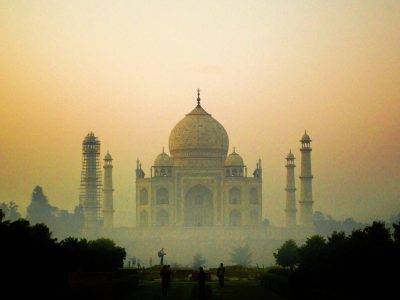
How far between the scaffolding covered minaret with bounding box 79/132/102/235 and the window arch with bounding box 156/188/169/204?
15.7 ft

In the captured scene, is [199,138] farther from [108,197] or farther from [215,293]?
[215,293]

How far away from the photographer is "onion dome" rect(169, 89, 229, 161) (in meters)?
79.7

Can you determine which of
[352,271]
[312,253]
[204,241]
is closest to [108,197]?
[204,241]

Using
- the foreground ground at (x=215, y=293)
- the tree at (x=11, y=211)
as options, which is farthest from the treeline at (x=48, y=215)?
the foreground ground at (x=215, y=293)

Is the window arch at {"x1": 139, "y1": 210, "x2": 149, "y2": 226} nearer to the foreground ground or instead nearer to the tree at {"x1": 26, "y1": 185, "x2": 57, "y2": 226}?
the tree at {"x1": 26, "y1": 185, "x2": 57, "y2": 226}

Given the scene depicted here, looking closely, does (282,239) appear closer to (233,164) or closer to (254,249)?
(254,249)

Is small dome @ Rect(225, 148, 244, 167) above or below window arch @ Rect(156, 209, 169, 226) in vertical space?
above

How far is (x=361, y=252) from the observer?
33094 millimetres

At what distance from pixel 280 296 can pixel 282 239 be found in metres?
44.3

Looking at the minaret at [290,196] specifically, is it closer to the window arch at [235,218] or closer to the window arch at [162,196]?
the window arch at [235,218]

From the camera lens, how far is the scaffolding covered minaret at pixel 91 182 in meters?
80.5

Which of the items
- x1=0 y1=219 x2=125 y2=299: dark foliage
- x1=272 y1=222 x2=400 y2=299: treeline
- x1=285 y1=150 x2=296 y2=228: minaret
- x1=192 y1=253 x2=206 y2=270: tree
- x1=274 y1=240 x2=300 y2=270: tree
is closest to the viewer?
x1=0 y1=219 x2=125 y2=299: dark foliage

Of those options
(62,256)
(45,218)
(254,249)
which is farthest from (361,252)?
(45,218)

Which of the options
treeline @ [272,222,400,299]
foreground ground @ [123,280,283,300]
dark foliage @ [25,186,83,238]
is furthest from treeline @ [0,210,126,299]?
dark foliage @ [25,186,83,238]
